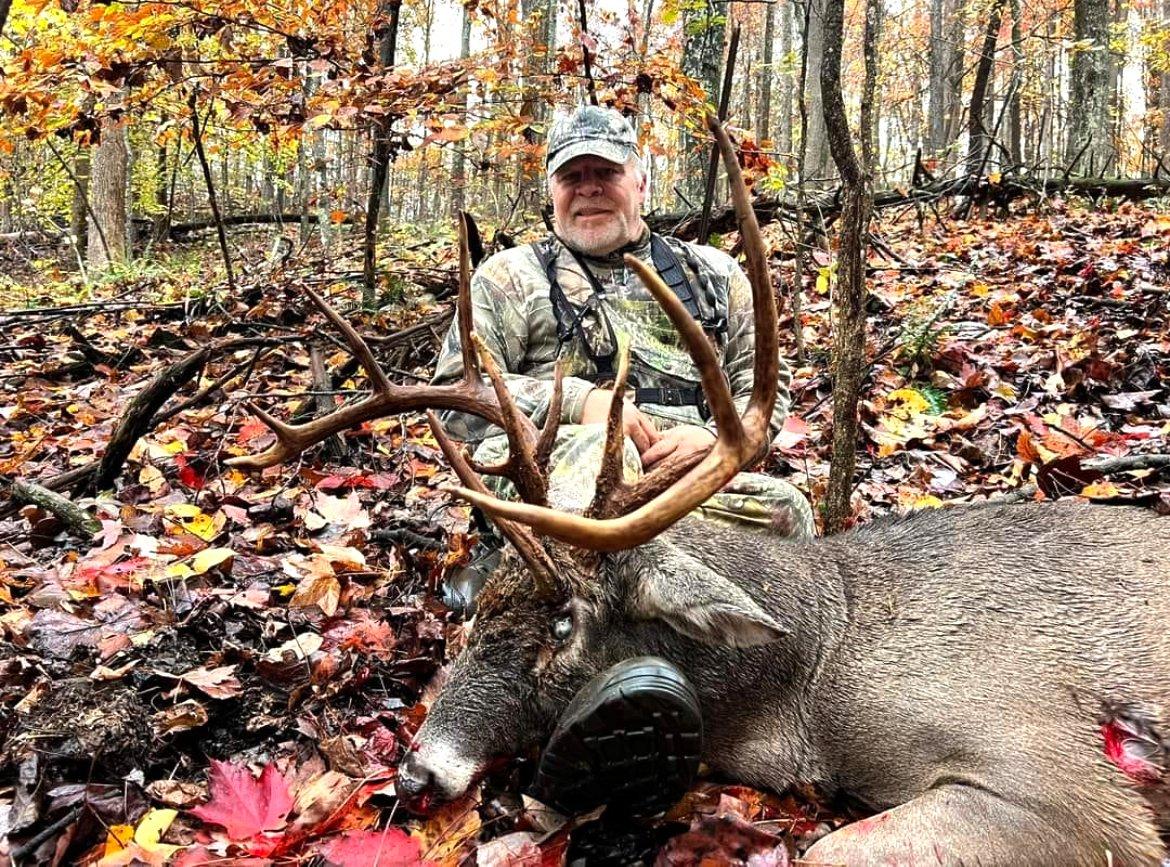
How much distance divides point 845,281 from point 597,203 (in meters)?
1.61

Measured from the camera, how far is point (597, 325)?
4.88 meters

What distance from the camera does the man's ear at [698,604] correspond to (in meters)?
2.84

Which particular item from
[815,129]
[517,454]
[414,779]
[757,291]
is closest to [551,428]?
[517,454]

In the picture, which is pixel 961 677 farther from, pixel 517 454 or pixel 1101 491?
pixel 1101 491

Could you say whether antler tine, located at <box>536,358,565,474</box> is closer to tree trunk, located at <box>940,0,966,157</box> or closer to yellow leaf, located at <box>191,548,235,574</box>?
yellow leaf, located at <box>191,548,235,574</box>

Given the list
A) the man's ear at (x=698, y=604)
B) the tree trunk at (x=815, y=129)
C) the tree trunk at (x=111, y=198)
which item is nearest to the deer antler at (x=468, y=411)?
the man's ear at (x=698, y=604)

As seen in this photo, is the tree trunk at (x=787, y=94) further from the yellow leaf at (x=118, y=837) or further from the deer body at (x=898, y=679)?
the yellow leaf at (x=118, y=837)

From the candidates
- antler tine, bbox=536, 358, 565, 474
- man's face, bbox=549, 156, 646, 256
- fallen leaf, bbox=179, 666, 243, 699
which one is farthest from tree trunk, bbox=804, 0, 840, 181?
fallen leaf, bbox=179, 666, 243, 699

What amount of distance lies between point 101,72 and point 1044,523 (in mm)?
6453

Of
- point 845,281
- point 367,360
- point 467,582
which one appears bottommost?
point 467,582

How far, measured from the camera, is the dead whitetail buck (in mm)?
2617

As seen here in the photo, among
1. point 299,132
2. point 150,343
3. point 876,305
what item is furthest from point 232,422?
point 876,305

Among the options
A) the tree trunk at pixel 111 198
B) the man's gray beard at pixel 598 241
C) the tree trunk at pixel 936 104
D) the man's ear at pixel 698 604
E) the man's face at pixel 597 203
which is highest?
the tree trunk at pixel 936 104

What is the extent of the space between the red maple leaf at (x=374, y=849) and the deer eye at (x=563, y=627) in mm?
770
